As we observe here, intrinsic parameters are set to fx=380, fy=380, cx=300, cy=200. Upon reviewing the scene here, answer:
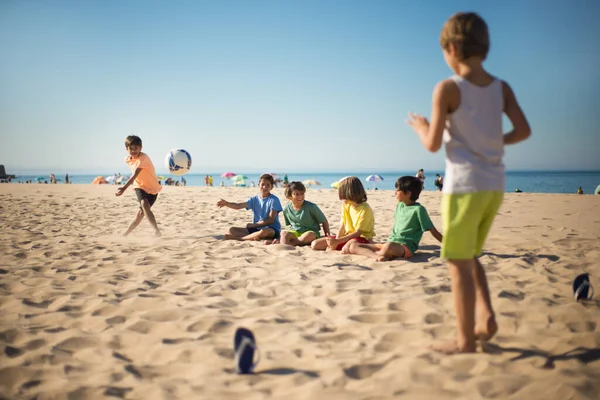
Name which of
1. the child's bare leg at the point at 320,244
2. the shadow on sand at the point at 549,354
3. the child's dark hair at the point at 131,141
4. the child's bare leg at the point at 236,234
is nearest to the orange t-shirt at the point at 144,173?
the child's dark hair at the point at 131,141

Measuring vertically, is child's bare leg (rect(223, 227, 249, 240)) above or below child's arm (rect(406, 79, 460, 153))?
below

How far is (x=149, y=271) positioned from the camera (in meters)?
4.20

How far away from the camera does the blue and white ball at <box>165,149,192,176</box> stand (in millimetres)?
8648

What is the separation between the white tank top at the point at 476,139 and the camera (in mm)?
1990

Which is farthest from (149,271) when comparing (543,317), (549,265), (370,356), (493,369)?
(549,265)

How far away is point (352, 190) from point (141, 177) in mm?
3879

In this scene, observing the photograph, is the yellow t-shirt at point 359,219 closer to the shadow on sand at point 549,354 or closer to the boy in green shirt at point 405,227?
the boy in green shirt at point 405,227

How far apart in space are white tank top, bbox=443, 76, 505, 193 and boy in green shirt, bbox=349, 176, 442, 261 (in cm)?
245

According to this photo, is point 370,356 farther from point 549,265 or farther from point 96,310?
point 549,265

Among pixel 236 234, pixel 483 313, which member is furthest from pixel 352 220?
pixel 483 313

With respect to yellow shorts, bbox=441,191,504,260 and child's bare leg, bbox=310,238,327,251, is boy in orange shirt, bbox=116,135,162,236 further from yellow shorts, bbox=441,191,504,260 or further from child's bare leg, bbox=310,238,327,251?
yellow shorts, bbox=441,191,504,260

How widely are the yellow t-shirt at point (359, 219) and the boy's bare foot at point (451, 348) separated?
278cm

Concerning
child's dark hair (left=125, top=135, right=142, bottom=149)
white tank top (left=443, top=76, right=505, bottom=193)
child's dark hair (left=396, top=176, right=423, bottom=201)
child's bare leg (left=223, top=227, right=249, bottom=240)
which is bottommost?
child's bare leg (left=223, top=227, right=249, bottom=240)

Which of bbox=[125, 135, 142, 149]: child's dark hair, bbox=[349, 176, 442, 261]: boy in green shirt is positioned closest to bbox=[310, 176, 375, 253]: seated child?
bbox=[349, 176, 442, 261]: boy in green shirt
